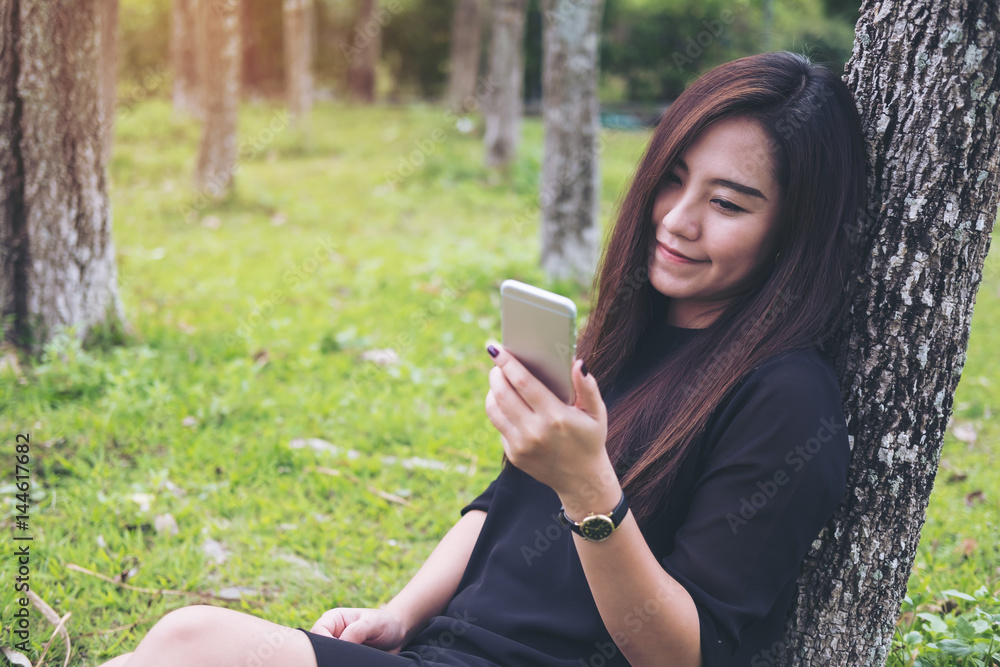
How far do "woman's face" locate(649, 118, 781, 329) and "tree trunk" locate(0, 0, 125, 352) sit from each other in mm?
3397

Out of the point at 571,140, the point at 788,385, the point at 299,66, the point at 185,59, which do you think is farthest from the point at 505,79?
the point at 788,385

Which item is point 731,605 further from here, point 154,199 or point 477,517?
point 154,199

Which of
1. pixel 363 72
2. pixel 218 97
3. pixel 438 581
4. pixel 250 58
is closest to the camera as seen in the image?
pixel 438 581

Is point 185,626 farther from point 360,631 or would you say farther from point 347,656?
point 360,631

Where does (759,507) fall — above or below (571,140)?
below

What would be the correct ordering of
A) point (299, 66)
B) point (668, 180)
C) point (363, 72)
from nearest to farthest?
point (668, 180) → point (299, 66) → point (363, 72)

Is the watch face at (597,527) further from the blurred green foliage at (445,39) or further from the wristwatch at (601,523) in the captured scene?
the blurred green foliage at (445,39)

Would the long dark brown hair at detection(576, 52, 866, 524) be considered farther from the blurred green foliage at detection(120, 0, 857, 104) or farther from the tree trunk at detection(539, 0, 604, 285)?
the blurred green foliage at detection(120, 0, 857, 104)

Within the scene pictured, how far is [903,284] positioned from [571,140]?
4.71m

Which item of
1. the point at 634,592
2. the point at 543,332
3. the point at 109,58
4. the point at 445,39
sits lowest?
the point at 634,592

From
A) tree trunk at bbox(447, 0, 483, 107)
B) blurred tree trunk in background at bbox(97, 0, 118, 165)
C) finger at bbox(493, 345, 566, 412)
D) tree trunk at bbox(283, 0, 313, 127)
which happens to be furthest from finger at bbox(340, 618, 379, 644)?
tree trunk at bbox(447, 0, 483, 107)

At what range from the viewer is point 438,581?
184 cm

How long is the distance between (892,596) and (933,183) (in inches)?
36.8

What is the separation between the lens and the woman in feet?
4.22
